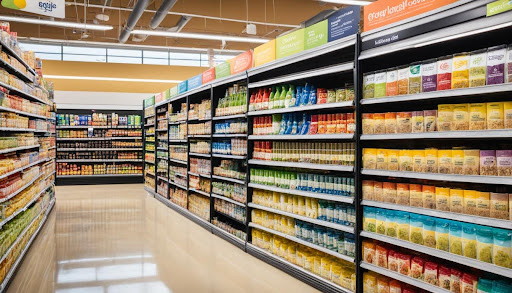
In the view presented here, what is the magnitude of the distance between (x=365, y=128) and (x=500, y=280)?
150cm

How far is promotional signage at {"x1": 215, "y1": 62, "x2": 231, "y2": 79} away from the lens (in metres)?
6.07

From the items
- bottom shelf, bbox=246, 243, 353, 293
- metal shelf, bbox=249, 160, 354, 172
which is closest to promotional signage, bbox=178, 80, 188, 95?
metal shelf, bbox=249, 160, 354, 172

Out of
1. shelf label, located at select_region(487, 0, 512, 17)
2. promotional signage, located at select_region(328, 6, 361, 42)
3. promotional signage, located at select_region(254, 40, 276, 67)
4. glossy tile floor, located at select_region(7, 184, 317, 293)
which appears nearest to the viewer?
shelf label, located at select_region(487, 0, 512, 17)

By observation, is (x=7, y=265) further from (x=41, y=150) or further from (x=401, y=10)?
(x=401, y=10)

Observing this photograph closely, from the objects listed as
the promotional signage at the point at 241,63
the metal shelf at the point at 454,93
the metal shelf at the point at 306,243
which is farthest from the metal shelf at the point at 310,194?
the promotional signage at the point at 241,63

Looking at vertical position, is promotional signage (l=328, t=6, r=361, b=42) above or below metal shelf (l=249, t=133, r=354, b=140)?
above

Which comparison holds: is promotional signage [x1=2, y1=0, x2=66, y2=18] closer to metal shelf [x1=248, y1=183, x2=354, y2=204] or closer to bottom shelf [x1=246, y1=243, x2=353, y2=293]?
metal shelf [x1=248, y1=183, x2=354, y2=204]

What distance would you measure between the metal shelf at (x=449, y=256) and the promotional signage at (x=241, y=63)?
9.45 feet

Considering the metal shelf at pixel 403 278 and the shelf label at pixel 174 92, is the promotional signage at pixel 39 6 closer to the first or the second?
the shelf label at pixel 174 92

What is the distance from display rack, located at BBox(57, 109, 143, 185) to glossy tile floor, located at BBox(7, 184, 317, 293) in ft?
18.4

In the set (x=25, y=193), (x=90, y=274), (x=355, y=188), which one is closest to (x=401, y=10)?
(x=355, y=188)

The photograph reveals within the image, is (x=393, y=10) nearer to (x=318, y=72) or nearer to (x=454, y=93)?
(x=454, y=93)

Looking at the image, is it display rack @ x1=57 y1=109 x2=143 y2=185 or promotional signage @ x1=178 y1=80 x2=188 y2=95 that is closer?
promotional signage @ x1=178 y1=80 x2=188 y2=95

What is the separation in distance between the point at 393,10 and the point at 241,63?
273 centimetres
